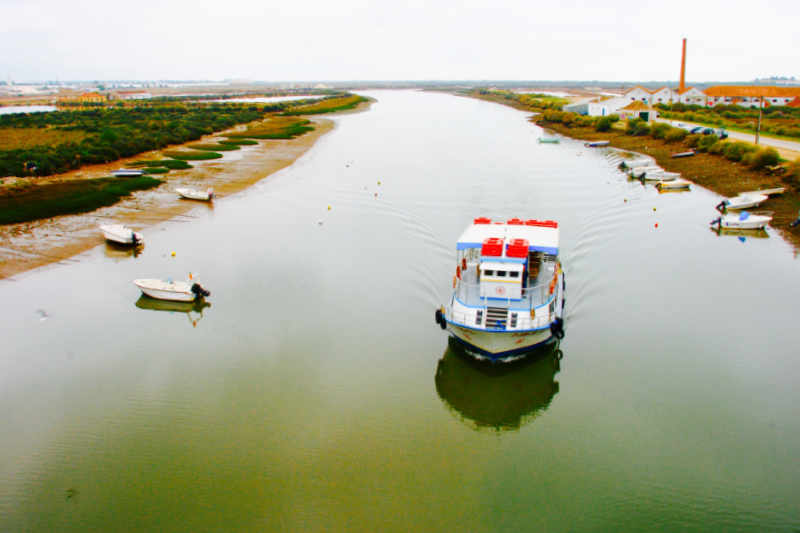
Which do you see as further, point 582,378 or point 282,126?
point 282,126

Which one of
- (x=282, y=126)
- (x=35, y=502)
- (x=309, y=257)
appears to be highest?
(x=282, y=126)

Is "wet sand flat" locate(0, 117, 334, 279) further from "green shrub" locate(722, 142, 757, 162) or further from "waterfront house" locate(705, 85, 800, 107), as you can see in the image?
"waterfront house" locate(705, 85, 800, 107)

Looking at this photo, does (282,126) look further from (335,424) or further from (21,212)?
(335,424)

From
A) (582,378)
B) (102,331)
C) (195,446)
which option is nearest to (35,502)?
(195,446)

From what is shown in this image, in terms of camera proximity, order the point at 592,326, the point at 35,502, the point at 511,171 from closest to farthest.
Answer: the point at 35,502 → the point at 592,326 → the point at 511,171

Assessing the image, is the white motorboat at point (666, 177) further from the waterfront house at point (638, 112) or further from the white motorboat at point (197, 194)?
the white motorboat at point (197, 194)

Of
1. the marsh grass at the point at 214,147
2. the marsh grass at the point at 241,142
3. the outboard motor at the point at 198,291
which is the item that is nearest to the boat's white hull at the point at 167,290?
the outboard motor at the point at 198,291
